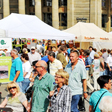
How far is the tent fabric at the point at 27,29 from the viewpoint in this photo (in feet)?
37.8

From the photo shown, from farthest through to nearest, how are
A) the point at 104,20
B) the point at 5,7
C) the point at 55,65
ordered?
the point at 104,20 < the point at 5,7 < the point at 55,65

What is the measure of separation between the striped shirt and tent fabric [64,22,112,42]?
12.7m

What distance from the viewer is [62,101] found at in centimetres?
470

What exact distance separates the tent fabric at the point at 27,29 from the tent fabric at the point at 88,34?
4302 mm

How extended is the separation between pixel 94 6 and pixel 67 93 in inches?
1450

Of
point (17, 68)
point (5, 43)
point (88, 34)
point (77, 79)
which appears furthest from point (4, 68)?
point (88, 34)

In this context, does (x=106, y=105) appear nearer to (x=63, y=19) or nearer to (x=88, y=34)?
(x=88, y=34)

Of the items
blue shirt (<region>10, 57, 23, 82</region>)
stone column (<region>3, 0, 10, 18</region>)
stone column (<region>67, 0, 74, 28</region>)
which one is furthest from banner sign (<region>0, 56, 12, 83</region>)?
stone column (<region>67, 0, 74, 28</region>)

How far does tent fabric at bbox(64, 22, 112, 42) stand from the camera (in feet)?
57.7

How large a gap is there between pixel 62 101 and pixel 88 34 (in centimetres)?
1365

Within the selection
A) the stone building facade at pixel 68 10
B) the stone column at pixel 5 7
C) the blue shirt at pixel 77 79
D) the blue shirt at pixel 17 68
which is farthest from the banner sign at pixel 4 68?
the stone column at pixel 5 7

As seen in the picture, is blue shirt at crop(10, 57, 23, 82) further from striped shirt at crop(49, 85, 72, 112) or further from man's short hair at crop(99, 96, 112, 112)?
man's short hair at crop(99, 96, 112, 112)

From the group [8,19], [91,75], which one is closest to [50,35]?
[8,19]

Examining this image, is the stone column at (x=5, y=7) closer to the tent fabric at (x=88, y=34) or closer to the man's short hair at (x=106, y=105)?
the tent fabric at (x=88, y=34)
